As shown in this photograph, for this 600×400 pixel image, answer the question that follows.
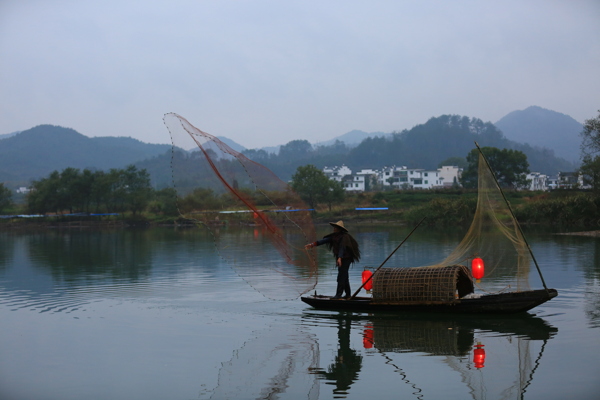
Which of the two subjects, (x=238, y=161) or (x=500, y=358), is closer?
(x=500, y=358)

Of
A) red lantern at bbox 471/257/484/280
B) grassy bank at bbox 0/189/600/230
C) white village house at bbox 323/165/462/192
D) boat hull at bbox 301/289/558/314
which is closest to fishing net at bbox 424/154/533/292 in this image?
red lantern at bbox 471/257/484/280

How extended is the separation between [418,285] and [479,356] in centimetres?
277

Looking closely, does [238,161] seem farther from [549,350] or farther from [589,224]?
[589,224]

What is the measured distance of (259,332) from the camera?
1196cm

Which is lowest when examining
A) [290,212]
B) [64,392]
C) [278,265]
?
[64,392]

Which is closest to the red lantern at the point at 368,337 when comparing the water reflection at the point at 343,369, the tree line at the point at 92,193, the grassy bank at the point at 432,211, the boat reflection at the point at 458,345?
the boat reflection at the point at 458,345

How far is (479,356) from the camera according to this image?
396 inches

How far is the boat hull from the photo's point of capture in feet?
39.6

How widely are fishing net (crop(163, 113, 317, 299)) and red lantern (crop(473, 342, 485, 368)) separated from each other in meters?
4.12

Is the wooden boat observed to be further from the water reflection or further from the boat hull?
the water reflection

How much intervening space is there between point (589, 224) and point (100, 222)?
1923 inches

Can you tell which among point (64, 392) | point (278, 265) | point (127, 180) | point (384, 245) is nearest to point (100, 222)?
point (127, 180)

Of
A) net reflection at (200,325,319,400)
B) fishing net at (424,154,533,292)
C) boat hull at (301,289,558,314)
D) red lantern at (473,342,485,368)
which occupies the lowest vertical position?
net reflection at (200,325,319,400)

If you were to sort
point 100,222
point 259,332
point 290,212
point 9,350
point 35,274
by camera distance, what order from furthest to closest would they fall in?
1. point 100,222
2. point 35,274
3. point 290,212
4. point 259,332
5. point 9,350
